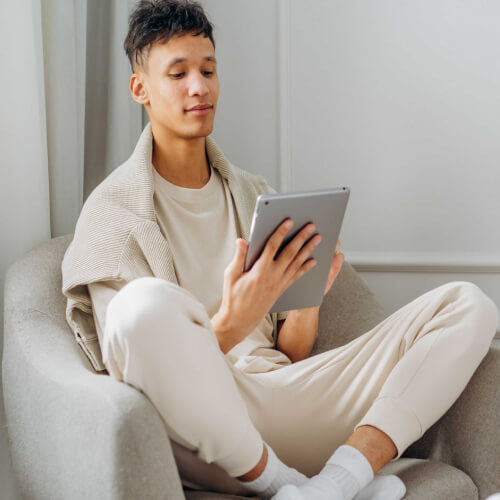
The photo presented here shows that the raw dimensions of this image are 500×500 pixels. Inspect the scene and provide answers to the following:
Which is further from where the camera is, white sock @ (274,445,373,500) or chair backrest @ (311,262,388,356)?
chair backrest @ (311,262,388,356)

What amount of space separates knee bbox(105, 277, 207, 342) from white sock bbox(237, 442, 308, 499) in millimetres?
259

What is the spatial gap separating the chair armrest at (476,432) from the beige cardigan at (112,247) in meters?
0.55

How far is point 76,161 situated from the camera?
1.55m

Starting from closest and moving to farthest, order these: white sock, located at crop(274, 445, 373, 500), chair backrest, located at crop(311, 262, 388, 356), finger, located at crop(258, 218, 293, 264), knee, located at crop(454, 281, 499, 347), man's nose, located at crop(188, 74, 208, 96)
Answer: white sock, located at crop(274, 445, 373, 500)
finger, located at crop(258, 218, 293, 264)
knee, located at crop(454, 281, 499, 347)
man's nose, located at crop(188, 74, 208, 96)
chair backrest, located at crop(311, 262, 388, 356)

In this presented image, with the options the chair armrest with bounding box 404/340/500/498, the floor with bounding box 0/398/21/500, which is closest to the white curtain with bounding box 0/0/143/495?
the floor with bounding box 0/398/21/500

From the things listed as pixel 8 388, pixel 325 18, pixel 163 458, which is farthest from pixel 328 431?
pixel 325 18

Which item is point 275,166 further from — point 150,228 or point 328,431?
point 328,431

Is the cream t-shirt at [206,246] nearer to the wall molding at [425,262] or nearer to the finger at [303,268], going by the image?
the finger at [303,268]

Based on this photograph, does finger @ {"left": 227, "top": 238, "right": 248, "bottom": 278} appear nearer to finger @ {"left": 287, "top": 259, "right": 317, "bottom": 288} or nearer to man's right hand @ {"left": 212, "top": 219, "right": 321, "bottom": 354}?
man's right hand @ {"left": 212, "top": 219, "right": 321, "bottom": 354}

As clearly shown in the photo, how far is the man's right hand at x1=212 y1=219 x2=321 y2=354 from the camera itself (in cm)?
105

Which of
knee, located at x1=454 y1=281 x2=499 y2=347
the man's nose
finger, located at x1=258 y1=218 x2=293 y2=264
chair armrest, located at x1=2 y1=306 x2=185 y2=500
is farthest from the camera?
the man's nose

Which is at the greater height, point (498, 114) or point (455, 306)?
point (498, 114)

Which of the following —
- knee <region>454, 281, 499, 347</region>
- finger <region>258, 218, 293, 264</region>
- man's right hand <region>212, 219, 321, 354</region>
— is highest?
finger <region>258, 218, 293, 264</region>

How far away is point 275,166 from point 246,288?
0.88m
